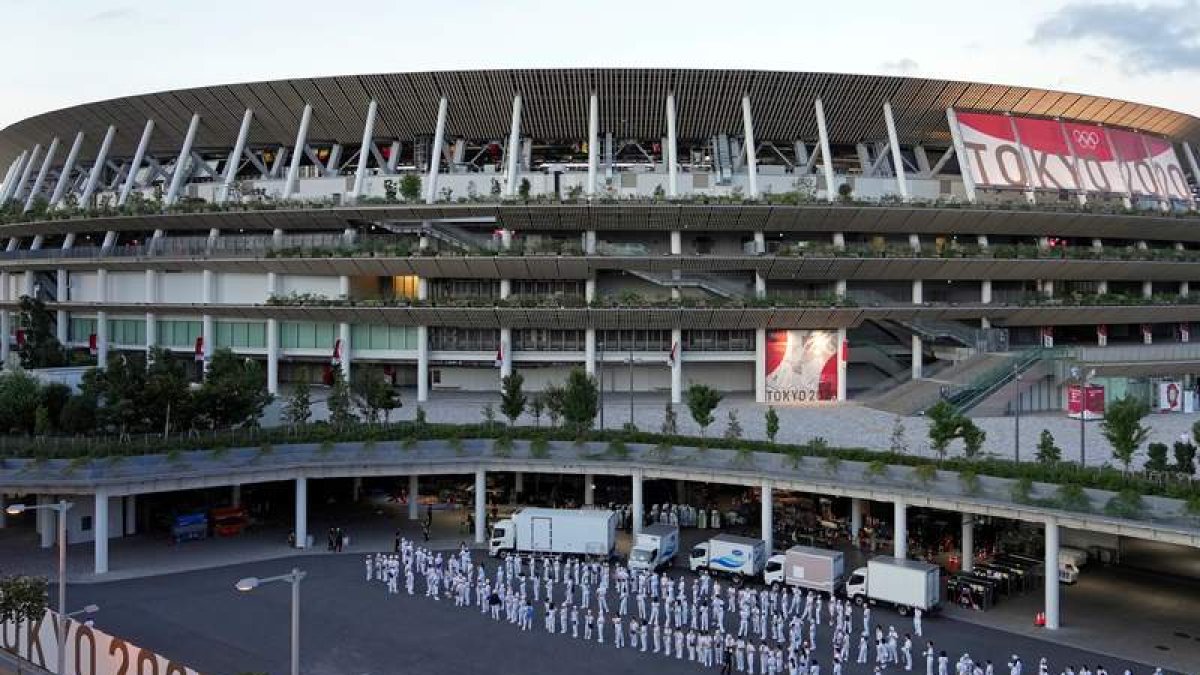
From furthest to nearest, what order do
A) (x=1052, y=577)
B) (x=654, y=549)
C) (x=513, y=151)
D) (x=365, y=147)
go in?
(x=365, y=147)
(x=513, y=151)
(x=654, y=549)
(x=1052, y=577)

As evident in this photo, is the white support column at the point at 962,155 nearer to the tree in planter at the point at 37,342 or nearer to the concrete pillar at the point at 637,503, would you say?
the concrete pillar at the point at 637,503

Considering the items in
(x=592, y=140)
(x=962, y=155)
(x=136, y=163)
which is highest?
(x=136, y=163)

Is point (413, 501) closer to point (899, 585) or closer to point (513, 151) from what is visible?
point (899, 585)

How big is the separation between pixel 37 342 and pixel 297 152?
23482 millimetres

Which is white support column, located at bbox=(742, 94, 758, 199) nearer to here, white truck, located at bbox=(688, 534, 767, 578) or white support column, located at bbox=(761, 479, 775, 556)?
white support column, located at bbox=(761, 479, 775, 556)

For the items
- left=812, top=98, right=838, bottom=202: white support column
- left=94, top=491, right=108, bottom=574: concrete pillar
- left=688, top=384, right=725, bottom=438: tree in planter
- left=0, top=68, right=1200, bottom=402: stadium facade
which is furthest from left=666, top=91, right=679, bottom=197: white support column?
left=94, top=491, right=108, bottom=574: concrete pillar

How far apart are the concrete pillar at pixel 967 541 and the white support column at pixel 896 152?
29.6 m

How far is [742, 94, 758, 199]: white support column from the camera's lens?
62.2 m

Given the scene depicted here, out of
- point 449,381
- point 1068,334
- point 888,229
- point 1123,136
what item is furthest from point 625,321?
point 1123,136

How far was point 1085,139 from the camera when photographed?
7150 cm

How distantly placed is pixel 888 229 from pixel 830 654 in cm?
4090

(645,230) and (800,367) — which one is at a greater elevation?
(645,230)

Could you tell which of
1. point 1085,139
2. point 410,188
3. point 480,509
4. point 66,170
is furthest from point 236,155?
point 1085,139

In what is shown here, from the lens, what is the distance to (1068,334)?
72500 mm
